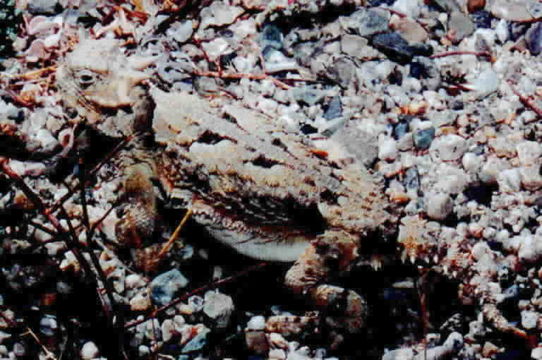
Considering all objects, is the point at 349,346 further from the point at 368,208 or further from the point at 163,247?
the point at 163,247

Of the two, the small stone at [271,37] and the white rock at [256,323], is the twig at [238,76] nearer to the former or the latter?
the small stone at [271,37]

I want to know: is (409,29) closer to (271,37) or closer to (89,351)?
(271,37)

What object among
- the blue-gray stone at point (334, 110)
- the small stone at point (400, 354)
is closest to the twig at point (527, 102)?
the blue-gray stone at point (334, 110)

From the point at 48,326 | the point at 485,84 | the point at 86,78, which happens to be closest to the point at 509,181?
the point at 485,84

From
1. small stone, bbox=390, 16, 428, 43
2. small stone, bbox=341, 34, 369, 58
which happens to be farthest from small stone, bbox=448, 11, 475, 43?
small stone, bbox=341, 34, 369, 58

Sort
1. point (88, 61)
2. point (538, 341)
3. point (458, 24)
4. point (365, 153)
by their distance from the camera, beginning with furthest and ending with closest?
Answer: point (458, 24) → point (365, 153) → point (88, 61) → point (538, 341)

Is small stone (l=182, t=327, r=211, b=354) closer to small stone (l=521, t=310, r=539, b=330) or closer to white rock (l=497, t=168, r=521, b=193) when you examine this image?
small stone (l=521, t=310, r=539, b=330)

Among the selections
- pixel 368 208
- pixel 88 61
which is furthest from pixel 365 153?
pixel 88 61
